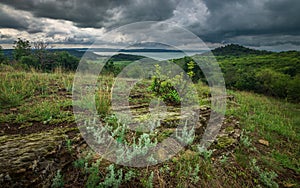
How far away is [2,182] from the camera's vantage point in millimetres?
1981

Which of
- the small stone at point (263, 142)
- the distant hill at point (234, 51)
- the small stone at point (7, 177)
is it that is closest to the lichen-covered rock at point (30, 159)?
the small stone at point (7, 177)

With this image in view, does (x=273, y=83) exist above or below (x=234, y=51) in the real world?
below

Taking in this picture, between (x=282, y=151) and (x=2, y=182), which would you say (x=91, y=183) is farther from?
(x=282, y=151)

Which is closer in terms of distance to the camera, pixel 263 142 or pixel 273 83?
pixel 263 142

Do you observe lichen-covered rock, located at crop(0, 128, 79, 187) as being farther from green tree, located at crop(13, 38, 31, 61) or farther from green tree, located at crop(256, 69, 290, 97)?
green tree, located at crop(13, 38, 31, 61)

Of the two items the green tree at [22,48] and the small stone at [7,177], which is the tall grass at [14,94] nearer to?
the small stone at [7,177]

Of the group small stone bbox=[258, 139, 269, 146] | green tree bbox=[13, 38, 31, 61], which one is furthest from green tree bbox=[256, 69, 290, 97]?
green tree bbox=[13, 38, 31, 61]

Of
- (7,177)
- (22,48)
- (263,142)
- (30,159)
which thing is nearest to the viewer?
(7,177)

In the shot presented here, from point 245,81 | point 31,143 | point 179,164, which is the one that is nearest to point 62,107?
point 31,143

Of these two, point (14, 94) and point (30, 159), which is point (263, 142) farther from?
point (14, 94)

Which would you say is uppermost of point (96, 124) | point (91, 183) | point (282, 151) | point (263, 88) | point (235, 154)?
point (96, 124)

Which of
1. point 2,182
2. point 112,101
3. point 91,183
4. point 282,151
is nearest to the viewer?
point 2,182

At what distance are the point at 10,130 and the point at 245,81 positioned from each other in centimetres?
4293

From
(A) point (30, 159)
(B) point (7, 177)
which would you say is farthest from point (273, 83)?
(B) point (7, 177)
